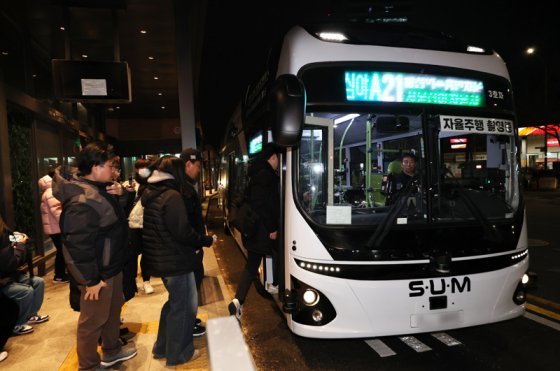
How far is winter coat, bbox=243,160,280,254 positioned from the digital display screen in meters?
0.67

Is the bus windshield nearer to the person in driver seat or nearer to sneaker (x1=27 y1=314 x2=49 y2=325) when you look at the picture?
the person in driver seat

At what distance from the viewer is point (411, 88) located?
342cm

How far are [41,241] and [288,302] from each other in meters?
6.05

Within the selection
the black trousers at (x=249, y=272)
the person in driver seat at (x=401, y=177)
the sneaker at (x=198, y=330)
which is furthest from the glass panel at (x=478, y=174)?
the sneaker at (x=198, y=330)

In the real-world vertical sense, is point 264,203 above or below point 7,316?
above

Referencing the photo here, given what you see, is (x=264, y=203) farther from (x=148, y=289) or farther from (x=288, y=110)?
(x=148, y=289)

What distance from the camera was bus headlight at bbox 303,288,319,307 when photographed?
10.2 ft

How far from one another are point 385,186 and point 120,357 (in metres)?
2.99

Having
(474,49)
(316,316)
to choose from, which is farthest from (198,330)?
(474,49)

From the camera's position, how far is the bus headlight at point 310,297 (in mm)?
3121

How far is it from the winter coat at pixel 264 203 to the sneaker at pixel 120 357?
1.53 metres

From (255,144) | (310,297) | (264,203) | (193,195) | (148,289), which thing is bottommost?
(148,289)

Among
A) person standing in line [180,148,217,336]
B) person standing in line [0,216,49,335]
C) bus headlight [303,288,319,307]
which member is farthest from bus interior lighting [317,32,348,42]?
person standing in line [0,216,49,335]

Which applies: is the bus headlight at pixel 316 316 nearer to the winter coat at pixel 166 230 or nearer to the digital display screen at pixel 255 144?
the winter coat at pixel 166 230
